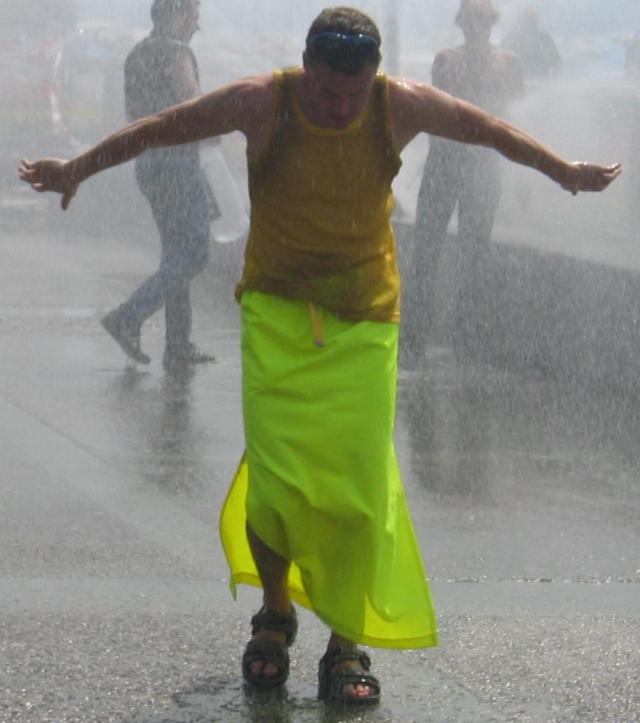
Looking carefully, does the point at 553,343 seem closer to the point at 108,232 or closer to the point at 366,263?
the point at 366,263

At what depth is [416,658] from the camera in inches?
187

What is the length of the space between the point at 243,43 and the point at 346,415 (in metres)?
13.4

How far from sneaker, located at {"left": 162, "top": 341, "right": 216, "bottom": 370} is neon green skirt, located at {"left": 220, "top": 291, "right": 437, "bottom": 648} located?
5.05 m

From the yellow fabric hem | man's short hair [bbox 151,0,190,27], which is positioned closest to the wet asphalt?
the yellow fabric hem

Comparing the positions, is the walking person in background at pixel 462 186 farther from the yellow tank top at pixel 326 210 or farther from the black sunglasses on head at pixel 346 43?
the black sunglasses on head at pixel 346 43

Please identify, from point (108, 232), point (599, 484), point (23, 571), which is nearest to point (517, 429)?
point (599, 484)

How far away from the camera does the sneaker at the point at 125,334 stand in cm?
936

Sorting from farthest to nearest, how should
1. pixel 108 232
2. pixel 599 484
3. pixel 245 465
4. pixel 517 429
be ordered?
pixel 108 232
pixel 517 429
pixel 599 484
pixel 245 465

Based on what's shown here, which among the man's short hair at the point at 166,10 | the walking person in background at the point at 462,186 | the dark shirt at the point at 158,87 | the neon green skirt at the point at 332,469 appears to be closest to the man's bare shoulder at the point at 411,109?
the neon green skirt at the point at 332,469

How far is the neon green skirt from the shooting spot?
14.0ft

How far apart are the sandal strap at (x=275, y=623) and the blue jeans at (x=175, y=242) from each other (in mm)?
4977

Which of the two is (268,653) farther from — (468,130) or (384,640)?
(468,130)

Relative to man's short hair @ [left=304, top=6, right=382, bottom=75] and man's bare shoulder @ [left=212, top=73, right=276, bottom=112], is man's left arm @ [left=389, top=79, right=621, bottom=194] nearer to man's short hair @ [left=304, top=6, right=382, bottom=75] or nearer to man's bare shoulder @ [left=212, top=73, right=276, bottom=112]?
Result: man's short hair @ [left=304, top=6, right=382, bottom=75]

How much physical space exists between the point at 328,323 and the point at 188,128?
0.54 metres
